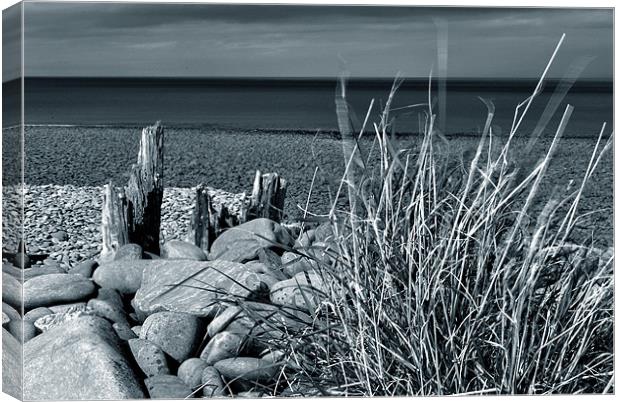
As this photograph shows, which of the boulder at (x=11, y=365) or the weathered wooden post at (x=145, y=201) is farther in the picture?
the weathered wooden post at (x=145, y=201)

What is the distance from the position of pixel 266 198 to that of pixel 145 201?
522 millimetres

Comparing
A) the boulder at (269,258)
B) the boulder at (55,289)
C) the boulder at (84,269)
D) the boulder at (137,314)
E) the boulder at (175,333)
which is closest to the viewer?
the boulder at (175,333)

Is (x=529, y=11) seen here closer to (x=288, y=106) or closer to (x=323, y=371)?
(x=288, y=106)

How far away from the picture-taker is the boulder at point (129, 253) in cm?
494

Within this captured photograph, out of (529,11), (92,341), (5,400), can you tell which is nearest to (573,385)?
(529,11)

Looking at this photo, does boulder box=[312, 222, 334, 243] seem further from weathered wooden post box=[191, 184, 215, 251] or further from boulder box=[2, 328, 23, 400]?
boulder box=[2, 328, 23, 400]

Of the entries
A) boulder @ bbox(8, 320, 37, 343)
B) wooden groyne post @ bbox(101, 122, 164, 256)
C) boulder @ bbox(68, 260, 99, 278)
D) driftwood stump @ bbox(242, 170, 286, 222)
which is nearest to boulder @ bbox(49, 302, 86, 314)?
boulder @ bbox(8, 320, 37, 343)

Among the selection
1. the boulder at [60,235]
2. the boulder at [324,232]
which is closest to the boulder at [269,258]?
the boulder at [324,232]

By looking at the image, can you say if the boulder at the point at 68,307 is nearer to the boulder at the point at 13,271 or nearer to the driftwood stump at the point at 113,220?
the boulder at the point at 13,271

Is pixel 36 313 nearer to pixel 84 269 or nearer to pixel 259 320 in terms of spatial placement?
pixel 84 269

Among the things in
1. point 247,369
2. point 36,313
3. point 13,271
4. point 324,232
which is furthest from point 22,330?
point 324,232

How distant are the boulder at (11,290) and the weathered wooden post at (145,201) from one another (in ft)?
2.93

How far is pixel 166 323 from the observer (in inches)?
173

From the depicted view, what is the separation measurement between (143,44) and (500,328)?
169cm
